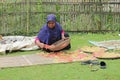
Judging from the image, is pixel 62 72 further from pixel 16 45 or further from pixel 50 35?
pixel 16 45

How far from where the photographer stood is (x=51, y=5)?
1119cm

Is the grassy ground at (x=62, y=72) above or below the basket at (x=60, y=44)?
below

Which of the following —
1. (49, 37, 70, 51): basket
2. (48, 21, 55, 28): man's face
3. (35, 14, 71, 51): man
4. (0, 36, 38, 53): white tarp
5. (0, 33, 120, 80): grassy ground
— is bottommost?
(0, 33, 120, 80): grassy ground

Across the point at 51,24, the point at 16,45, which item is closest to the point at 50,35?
the point at 51,24

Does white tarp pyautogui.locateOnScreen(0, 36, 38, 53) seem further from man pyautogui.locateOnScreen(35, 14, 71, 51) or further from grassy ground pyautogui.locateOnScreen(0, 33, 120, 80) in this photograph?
grassy ground pyautogui.locateOnScreen(0, 33, 120, 80)

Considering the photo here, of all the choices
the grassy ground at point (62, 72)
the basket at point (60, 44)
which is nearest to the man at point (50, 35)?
the basket at point (60, 44)

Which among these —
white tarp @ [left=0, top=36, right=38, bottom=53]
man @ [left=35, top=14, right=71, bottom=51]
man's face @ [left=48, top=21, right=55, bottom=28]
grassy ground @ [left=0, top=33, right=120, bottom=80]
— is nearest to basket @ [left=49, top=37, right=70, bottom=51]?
man @ [left=35, top=14, right=71, bottom=51]

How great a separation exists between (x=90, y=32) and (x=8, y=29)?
2857 mm

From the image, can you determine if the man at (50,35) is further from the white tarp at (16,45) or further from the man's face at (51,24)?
the white tarp at (16,45)

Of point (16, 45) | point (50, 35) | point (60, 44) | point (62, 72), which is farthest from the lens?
point (16, 45)

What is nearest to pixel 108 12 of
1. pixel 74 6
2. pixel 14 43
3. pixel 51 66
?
pixel 74 6

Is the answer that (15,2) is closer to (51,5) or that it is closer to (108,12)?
(51,5)

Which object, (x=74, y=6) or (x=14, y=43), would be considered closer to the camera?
(x=14, y=43)

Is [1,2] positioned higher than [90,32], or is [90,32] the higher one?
[1,2]
